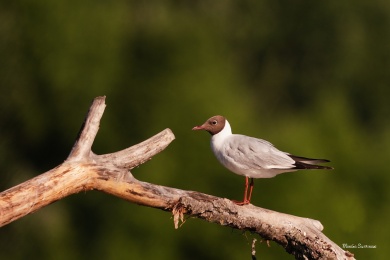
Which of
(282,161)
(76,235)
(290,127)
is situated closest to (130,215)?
(76,235)

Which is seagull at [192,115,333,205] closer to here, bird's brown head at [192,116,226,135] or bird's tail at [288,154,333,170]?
bird's tail at [288,154,333,170]

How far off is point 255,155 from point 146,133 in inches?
522

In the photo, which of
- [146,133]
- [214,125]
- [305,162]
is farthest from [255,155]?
[146,133]

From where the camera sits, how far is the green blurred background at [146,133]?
20.2 metres

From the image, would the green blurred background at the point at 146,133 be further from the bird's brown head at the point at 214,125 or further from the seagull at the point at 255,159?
the seagull at the point at 255,159

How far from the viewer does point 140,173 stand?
20.0 m

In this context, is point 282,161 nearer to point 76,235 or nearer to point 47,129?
point 76,235

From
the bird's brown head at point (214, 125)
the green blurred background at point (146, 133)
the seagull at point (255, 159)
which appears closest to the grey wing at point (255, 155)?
the seagull at point (255, 159)

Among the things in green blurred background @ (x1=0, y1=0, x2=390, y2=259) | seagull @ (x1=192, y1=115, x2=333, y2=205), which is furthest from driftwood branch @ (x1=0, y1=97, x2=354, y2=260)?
green blurred background @ (x1=0, y1=0, x2=390, y2=259)

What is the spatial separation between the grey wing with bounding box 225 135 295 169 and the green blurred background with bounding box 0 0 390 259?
31.6 ft

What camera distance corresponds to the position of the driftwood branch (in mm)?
7805

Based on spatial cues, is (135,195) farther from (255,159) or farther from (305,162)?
(305,162)

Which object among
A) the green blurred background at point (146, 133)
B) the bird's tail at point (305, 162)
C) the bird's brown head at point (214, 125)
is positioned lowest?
the green blurred background at point (146, 133)

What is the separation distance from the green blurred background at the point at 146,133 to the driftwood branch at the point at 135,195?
382 inches
